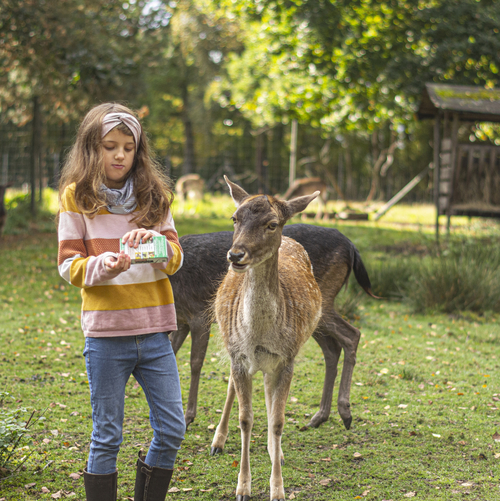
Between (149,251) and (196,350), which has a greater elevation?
(149,251)

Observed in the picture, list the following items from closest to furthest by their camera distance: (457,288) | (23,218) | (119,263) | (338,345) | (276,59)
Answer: (119,263)
(338,345)
(457,288)
(23,218)
(276,59)

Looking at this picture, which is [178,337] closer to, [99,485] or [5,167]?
[99,485]

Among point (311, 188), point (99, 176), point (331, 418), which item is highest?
point (99, 176)

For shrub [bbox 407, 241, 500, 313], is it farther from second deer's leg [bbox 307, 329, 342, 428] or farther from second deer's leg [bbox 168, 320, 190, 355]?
second deer's leg [bbox 168, 320, 190, 355]

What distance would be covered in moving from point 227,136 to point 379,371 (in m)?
30.7

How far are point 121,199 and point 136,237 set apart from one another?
350 millimetres

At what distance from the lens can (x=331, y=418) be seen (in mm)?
4883

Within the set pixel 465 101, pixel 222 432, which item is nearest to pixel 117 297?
pixel 222 432

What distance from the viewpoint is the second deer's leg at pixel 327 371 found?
4.70 meters

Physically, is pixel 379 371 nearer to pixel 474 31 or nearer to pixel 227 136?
pixel 474 31

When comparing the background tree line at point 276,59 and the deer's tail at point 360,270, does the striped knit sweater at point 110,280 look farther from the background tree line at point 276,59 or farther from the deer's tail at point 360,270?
the background tree line at point 276,59

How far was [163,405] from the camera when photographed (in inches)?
109

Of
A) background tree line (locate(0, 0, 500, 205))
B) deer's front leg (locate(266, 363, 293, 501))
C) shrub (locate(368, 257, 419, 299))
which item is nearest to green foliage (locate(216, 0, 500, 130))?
background tree line (locate(0, 0, 500, 205))

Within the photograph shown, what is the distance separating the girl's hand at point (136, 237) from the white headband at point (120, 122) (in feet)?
1.81
